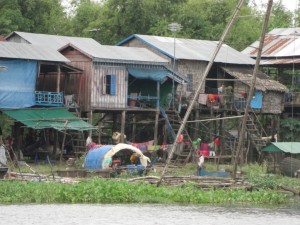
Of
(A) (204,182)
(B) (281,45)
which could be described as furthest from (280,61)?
(A) (204,182)

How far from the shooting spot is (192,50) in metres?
43.0

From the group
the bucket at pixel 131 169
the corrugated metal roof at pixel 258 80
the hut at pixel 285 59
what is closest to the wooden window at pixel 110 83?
the corrugated metal roof at pixel 258 80

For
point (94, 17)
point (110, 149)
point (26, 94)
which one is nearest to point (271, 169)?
point (110, 149)

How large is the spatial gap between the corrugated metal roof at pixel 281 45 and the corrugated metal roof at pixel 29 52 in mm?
12341

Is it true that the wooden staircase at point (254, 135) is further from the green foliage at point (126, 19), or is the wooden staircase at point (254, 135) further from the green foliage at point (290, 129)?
the green foliage at point (126, 19)

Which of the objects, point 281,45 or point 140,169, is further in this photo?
point 281,45

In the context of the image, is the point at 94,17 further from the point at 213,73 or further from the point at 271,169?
the point at 271,169

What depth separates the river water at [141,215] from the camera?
74.6 feet

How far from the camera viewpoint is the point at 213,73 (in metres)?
43.5

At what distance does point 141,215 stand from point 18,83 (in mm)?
13295

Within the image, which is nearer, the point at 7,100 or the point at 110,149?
the point at 110,149

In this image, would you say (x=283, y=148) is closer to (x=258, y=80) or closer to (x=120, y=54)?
(x=258, y=80)

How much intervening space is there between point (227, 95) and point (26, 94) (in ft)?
33.6

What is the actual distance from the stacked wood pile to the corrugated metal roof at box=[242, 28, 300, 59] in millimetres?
15483
